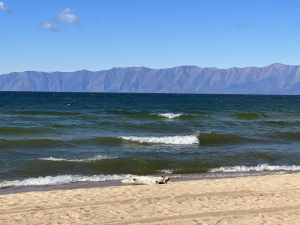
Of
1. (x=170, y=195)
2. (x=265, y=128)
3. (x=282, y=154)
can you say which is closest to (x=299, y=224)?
(x=170, y=195)

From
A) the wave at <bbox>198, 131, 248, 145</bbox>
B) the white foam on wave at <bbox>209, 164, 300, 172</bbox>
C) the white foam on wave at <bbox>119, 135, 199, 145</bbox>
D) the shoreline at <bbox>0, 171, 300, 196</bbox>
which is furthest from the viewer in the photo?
the wave at <bbox>198, 131, 248, 145</bbox>

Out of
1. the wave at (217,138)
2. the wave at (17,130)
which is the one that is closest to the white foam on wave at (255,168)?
the wave at (217,138)

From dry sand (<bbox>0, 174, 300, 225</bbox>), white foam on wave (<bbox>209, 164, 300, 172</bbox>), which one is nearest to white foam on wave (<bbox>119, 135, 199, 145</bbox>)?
white foam on wave (<bbox>209, 164, 300, 172</bbox>)

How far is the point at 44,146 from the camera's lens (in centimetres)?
1836

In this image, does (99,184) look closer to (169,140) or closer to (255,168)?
(255,168)

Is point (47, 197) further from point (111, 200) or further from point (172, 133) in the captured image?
point (172, 133)

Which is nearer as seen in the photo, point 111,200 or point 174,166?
point 111,200

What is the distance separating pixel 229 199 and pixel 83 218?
3.74 meters

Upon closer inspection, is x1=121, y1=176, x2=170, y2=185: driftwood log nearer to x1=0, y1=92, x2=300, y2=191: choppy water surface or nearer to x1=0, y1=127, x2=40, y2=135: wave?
x1=0, y1=92, x2=300, y2=191: choppy water surface

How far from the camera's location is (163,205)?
26.7 feet

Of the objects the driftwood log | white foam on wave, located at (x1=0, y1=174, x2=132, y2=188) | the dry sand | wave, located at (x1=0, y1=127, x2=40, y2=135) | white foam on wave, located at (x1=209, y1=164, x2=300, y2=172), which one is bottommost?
white foam on wave, located at (x1=0, y1=174, x2=132, y2=188)

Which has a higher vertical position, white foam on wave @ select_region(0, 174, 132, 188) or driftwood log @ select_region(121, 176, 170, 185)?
driftwood log @ select_region(121, 176, 170, 185)

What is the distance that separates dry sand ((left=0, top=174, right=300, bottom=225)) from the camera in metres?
7.12

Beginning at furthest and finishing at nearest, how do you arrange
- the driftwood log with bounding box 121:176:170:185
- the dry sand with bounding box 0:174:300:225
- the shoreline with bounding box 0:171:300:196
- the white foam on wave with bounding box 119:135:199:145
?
the white foam on wave with bounding box 119:135:199:145 < the driftwood log with bounding box 121:176:170:185 < the shoreline with bounding box 0:171:300:196 < the dry sand with bounding box 0:174:300:225
